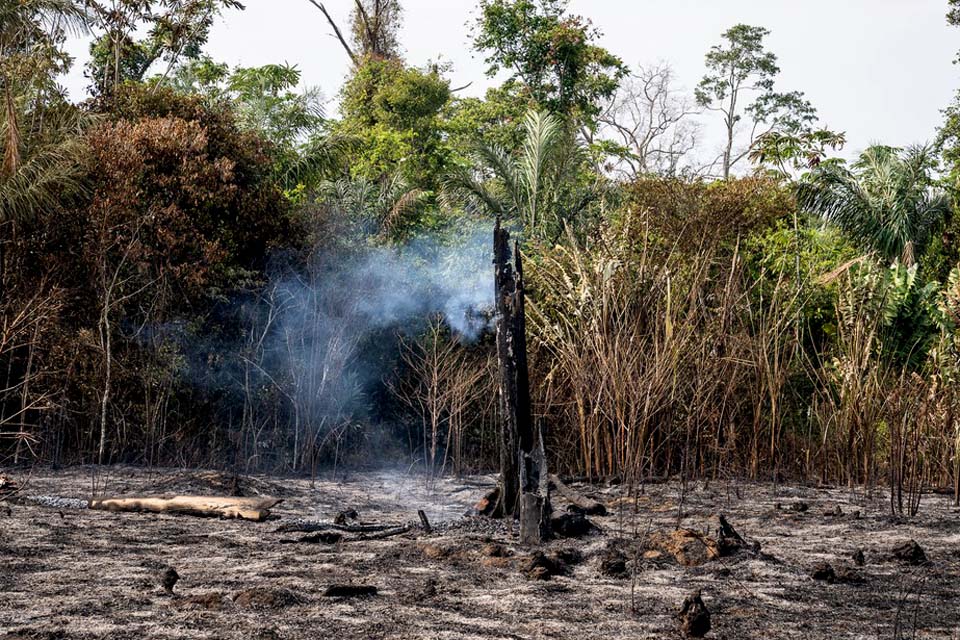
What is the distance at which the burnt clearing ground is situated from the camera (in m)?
4.67

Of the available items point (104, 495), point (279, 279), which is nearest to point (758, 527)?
point (104, 495)

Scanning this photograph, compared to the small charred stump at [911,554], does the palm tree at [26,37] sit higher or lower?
higher

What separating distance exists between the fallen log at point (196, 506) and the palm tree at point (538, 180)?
8669 mm

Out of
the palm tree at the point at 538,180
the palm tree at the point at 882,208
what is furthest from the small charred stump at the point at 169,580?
the palm tree at the point at 882,208

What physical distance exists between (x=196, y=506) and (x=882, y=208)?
1476 centimetres

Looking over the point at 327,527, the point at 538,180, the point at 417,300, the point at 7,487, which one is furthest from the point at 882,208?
the point at 7,487

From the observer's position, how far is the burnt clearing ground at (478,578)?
4.67 meters

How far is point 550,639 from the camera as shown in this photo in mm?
4500

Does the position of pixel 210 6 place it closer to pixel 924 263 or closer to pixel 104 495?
pixel 104 495

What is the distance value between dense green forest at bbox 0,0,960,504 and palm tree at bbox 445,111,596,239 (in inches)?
2.3

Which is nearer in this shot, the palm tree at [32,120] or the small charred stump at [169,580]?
the small charred stump at [169,580]

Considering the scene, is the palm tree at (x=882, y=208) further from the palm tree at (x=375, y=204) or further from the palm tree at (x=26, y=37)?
the palm tree at (x=26, y=37)

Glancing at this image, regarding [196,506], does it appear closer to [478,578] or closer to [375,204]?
[478,578]

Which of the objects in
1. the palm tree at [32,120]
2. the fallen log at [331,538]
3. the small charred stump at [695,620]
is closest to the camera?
the small charred stump at [695,620]
